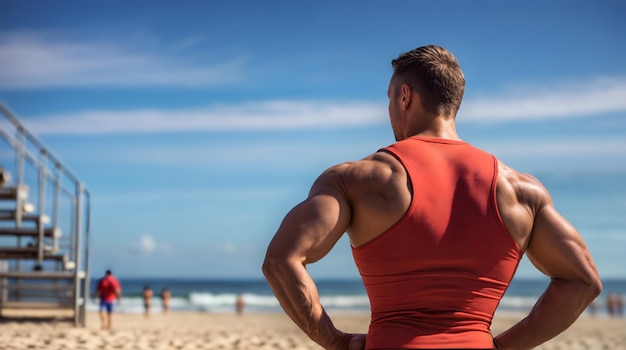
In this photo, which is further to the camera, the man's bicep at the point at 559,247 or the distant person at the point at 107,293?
the distant person at the point at 107,293

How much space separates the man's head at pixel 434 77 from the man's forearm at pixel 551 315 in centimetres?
54

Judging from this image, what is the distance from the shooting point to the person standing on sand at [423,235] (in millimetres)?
1788

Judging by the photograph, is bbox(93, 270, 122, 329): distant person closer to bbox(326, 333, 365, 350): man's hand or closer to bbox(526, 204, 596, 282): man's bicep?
bbox(326, 333, 365, 350): man's hand

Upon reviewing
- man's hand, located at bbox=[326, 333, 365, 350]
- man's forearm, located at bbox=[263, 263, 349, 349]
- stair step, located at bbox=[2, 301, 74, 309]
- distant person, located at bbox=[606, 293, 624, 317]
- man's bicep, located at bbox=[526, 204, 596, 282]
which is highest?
man's bicep, located at bbox=[526, 204, 596, 282]

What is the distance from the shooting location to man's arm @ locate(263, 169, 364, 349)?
1.79 m

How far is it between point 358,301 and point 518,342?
49.5m

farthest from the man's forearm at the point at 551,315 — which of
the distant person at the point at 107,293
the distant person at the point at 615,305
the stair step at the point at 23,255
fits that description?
the distant person at the point at 615,305

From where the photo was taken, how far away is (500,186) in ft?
6.18

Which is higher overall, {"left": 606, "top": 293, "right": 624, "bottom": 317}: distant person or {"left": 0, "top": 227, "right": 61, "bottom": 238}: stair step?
Answer: {"left": 0, "top": 227, "right": 61, "bottom": 238}: stair step

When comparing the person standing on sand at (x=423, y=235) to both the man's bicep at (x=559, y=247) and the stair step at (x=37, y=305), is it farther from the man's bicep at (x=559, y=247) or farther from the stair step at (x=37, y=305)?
the stair step at (x=37, y=305)

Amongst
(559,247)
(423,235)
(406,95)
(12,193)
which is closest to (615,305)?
(12,193)

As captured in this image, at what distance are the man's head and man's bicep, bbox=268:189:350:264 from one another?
366mm

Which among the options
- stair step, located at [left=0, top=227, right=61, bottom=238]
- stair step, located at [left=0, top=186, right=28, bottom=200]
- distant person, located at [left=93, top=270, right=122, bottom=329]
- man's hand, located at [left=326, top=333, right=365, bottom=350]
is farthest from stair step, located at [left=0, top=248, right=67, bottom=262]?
man's hand, located at [left=326, top=333, right=365, bottom=350]

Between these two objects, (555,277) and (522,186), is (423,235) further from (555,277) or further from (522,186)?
(555,277)
